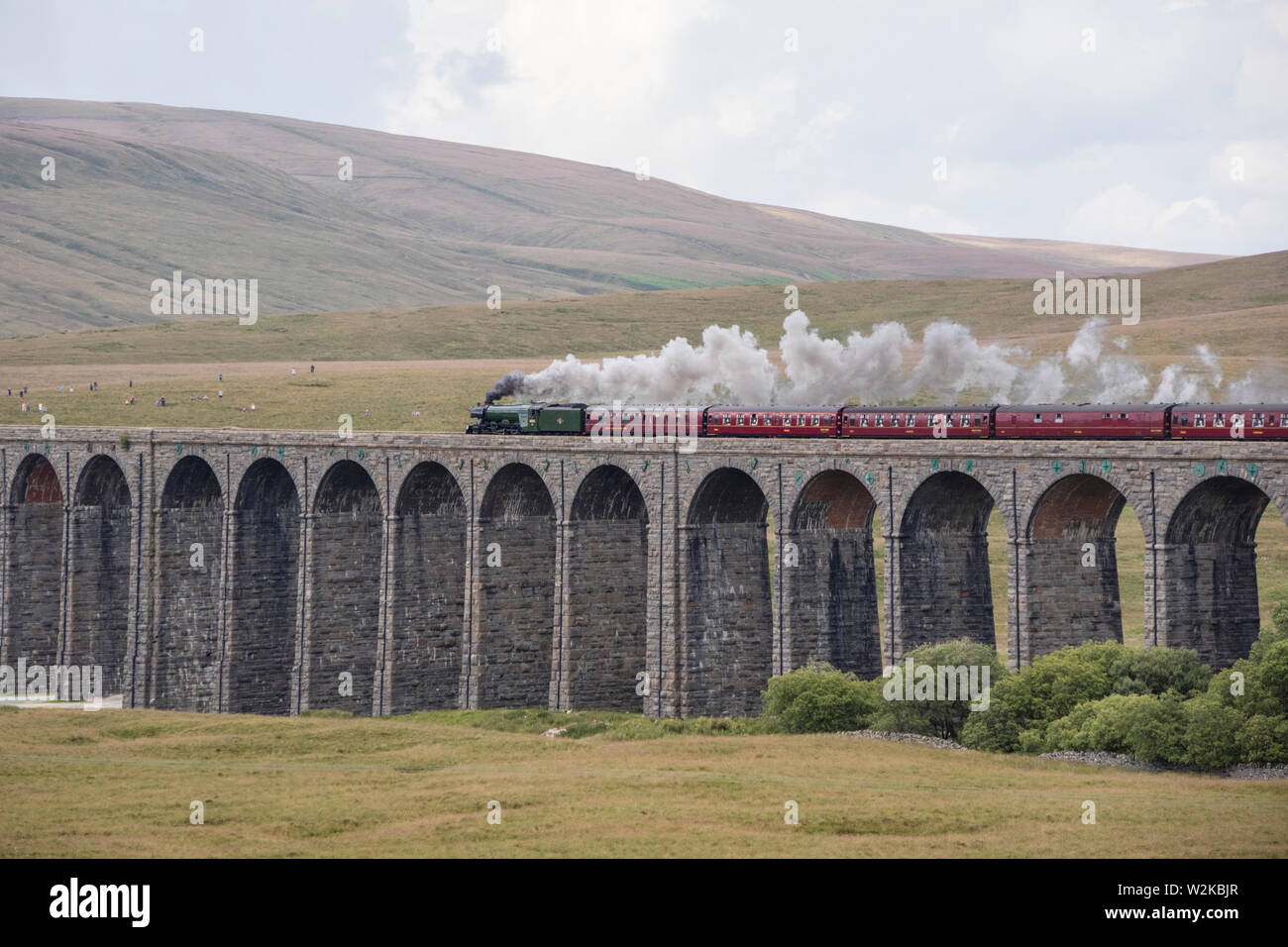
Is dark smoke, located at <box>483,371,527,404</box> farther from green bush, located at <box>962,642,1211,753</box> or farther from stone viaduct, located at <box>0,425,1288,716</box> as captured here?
green bush, located at <box>962,642,1211,753</box>

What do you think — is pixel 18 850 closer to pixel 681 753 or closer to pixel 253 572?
pixel 681 753

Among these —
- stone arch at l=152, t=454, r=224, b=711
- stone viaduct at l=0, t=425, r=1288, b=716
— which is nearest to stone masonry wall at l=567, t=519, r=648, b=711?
stone viaduct at l=0, t=425, r=1288, b=716

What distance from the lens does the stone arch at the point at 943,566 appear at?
51.2m

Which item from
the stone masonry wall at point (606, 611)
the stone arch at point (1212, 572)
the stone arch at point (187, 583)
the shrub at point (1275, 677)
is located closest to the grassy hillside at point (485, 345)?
the stone masonry wall at point (606, 611)

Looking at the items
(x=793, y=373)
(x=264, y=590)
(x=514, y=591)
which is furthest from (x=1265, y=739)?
(x=264, y=590)

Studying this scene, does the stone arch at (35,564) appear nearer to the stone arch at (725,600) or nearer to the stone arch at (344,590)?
the stone arch at (344,590)

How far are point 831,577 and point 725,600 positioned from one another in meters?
4.22

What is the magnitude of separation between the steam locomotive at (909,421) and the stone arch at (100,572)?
23576 mm

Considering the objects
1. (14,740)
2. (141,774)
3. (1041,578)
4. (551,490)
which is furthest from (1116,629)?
(14,740)

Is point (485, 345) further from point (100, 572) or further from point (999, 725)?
point (999, 725)

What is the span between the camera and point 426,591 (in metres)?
67.8

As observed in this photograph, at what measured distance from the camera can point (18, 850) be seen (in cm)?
3922

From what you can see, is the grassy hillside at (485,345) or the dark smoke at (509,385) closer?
the dark smoke at (509,385)

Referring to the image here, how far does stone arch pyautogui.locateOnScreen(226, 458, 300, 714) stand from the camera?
73.6 m
